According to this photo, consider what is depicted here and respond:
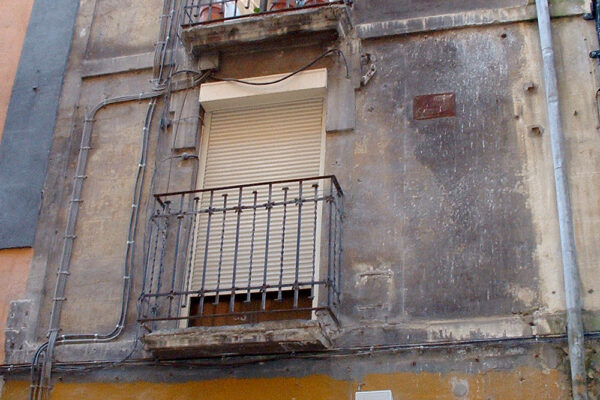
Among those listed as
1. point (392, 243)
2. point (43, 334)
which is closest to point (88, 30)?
point (43, 334)

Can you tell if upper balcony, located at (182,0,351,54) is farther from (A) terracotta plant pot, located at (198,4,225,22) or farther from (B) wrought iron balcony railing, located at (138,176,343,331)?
(B) wrought iron balcony railing, located at (138,176,343,331)

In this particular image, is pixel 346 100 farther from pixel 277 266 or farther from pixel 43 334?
pixel 43 334

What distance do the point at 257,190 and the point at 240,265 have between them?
0.78 metres

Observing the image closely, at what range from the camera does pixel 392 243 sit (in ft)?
27.5

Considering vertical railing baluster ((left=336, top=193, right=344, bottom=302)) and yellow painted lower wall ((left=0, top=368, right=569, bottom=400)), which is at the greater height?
vertical railing baluster ((left=336, top=193, right=344, bottom=302))

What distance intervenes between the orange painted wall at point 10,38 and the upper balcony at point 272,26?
210cm

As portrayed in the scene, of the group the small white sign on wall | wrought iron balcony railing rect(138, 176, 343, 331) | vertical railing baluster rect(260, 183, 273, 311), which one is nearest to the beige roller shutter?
wrought iron balcony railing rect(138, 176, 343, 331)

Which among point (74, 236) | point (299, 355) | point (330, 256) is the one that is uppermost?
point (74, 236)

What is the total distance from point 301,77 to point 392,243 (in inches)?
79.8

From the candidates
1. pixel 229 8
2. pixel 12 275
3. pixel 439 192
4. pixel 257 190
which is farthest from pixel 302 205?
pixel 12 275

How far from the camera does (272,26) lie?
9.44 m

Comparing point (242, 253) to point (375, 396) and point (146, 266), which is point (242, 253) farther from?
point (375, 396)

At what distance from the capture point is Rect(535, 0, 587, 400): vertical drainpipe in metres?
7.25

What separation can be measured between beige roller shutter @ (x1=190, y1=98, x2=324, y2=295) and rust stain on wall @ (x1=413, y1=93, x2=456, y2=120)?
0.97 metres
